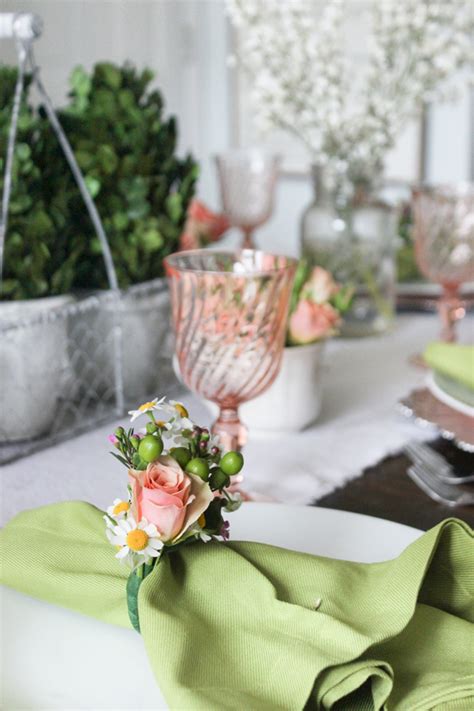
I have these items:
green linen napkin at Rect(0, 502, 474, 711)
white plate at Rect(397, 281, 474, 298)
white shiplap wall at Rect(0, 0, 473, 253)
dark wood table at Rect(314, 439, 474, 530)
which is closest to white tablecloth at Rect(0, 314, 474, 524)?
dark wood table at Rect(314, 439, 474, 530)

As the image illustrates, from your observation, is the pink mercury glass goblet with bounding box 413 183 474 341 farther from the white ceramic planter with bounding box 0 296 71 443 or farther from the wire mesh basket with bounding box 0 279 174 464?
the white ceramic planter with bounding box 0 296 71 443

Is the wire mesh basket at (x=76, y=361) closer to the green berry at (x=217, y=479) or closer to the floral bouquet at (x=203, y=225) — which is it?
the floral bouquet at (x=203, y=225)

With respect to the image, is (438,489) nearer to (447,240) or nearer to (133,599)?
(133,599)

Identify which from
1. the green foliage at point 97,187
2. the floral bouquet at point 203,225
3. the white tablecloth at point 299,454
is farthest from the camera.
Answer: the floral bouquet at point 203,225

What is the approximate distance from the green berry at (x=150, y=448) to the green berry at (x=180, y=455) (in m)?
0.02

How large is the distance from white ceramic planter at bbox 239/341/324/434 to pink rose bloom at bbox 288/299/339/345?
0.04ft

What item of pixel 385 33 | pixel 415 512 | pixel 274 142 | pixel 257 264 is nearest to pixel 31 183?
pixel 257 264

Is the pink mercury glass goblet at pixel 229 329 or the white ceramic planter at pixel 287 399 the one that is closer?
the pink mercury glass goblet at pixel 229 329

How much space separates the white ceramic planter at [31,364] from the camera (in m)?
0.86

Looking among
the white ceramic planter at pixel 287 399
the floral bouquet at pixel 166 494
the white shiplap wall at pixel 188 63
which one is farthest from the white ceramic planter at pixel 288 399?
the white shiplap wall at pixel 188 63

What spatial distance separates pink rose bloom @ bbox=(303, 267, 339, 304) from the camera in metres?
0.98

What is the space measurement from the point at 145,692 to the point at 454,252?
2.88 feet

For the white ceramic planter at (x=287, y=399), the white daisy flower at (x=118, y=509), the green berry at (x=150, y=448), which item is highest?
→ the green berry at (x=150, y=448)

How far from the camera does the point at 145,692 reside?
0.46 metres
